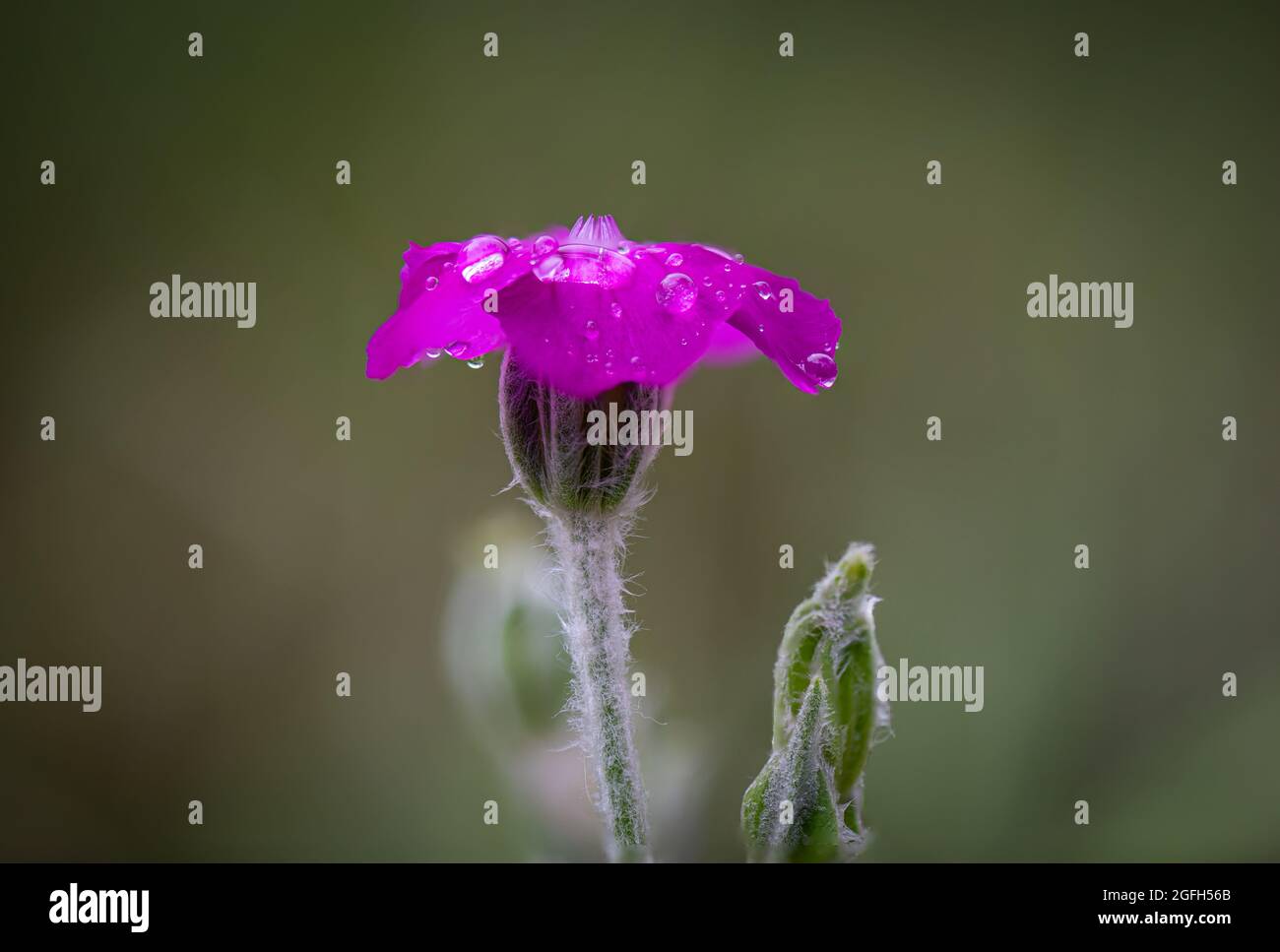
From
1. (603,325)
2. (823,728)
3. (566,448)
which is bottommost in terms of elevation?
(823,728)

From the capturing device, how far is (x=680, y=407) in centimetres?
231

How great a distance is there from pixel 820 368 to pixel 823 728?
1.13 ft

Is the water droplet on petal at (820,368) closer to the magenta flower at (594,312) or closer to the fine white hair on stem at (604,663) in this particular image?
the magenta flower at (594,312)

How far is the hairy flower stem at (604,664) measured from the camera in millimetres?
1016

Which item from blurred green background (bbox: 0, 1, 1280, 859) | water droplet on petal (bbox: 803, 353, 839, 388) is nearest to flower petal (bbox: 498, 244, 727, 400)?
water droplet on petal (bbox: 803, 353, 839, 388)

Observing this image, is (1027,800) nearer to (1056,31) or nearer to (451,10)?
(1056,31)

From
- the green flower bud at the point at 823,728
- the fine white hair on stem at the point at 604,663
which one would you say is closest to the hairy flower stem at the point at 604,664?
the fine white hair on stem at the point at 604,663

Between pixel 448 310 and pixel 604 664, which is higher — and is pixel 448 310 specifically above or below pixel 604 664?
above

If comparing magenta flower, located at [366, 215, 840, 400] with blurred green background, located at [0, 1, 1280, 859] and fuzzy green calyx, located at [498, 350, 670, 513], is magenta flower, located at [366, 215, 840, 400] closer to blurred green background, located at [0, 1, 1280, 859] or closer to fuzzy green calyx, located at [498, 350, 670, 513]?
fuzzy green calyx, located at [498, 350, 670, 513]

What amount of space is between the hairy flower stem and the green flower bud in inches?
4.5

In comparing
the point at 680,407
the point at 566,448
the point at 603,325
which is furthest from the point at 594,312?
the point at 680,407

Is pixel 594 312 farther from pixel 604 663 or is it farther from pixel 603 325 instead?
pixel 604 663

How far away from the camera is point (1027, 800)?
2.03 meters

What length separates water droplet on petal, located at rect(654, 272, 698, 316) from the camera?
0.96m
